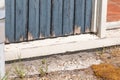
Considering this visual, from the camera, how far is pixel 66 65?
5574 millimetres

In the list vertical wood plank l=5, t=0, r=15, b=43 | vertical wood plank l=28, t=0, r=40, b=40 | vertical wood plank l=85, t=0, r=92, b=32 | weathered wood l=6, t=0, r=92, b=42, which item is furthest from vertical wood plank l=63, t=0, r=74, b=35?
vertical wood plank l=5, t=0, r=15, b=43

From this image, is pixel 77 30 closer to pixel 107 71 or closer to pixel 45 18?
pixel 45 18

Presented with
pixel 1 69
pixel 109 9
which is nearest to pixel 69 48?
pixel 1 69

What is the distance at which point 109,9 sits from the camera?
7316 mm

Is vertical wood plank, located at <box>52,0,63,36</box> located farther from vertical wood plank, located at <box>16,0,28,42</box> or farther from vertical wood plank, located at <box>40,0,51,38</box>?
vertical wood plank, located at <box>16,0,28,42</box>

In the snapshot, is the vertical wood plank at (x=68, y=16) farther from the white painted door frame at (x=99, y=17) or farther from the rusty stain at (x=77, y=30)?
the white painted door frame at (x=99, y=17)

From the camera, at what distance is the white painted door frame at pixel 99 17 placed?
5852 mm

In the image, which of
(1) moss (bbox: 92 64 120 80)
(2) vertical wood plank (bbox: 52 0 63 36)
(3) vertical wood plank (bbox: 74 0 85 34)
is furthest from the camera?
(3) vertical wood plank (bbox: 74 0 85 34)

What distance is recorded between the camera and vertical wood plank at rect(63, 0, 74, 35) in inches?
227

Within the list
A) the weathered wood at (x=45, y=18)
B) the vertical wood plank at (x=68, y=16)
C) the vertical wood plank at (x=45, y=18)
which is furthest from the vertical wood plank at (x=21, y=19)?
the vertical wood plank at (x=68, y=16)

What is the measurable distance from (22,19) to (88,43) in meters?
0.92

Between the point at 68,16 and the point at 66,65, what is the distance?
63 cm

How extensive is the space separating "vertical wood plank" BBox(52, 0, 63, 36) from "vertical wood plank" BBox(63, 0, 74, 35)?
0.20ft

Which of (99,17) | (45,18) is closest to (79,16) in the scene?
(99,17)
